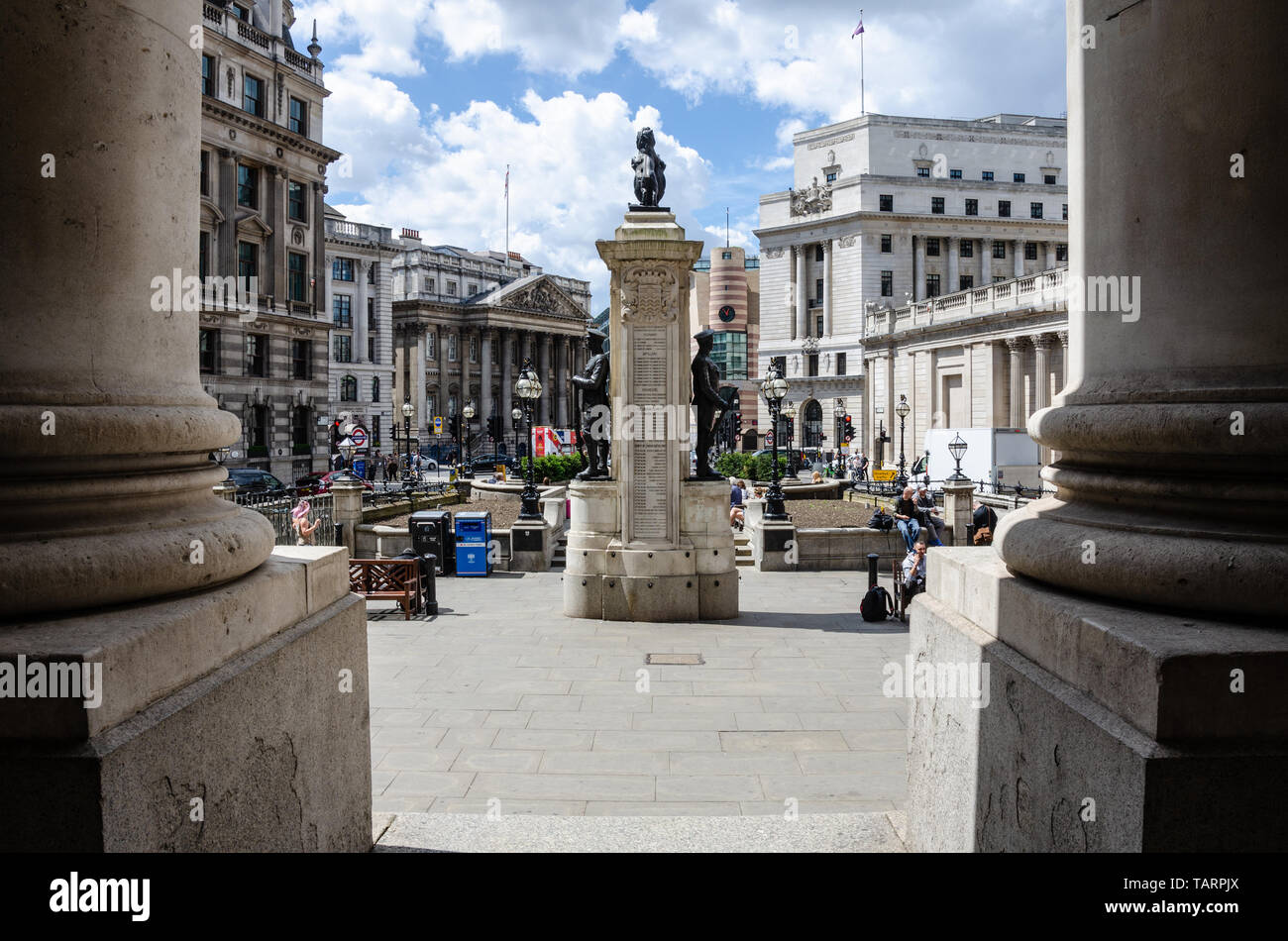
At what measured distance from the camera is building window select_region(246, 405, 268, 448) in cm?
4512

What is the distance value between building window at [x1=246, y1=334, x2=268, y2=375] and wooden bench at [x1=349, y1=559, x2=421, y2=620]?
117ft

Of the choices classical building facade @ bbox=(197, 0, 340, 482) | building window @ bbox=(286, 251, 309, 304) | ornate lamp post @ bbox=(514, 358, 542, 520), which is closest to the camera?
ornate lamp post @ bbox=(514, 358, 542, 520)

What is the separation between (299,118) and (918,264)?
175 feet

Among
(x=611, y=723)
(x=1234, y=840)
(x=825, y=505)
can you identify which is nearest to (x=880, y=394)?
(x=825, y=505)

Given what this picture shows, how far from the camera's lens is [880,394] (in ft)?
218

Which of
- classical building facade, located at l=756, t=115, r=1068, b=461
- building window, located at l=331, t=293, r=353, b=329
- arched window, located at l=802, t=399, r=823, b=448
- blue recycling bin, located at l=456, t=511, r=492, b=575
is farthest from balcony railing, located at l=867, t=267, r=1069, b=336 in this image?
building window, located at l=331, t=293, r=353, b=329

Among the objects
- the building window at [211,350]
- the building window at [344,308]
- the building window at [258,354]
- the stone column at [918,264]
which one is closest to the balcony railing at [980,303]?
the stone column at [918,264]

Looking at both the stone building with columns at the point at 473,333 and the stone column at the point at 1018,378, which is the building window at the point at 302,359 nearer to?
the stone column at the point at 1018,378

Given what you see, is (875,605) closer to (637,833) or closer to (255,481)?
(637,833)

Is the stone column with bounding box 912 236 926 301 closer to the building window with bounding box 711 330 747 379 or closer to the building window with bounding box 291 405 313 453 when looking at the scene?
the building window with bounding box 711 330 747 379

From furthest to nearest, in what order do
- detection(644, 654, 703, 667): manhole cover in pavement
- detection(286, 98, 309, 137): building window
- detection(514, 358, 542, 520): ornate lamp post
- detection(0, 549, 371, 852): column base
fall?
1. detection(286, 98, 309, 137): building window
2. detection(514, 358, 542, 520): ornate lamp post
3. detection(644, 654, 703, 667): manhole cover in pavement
4. detection(0, 549, 371, 852): column base
